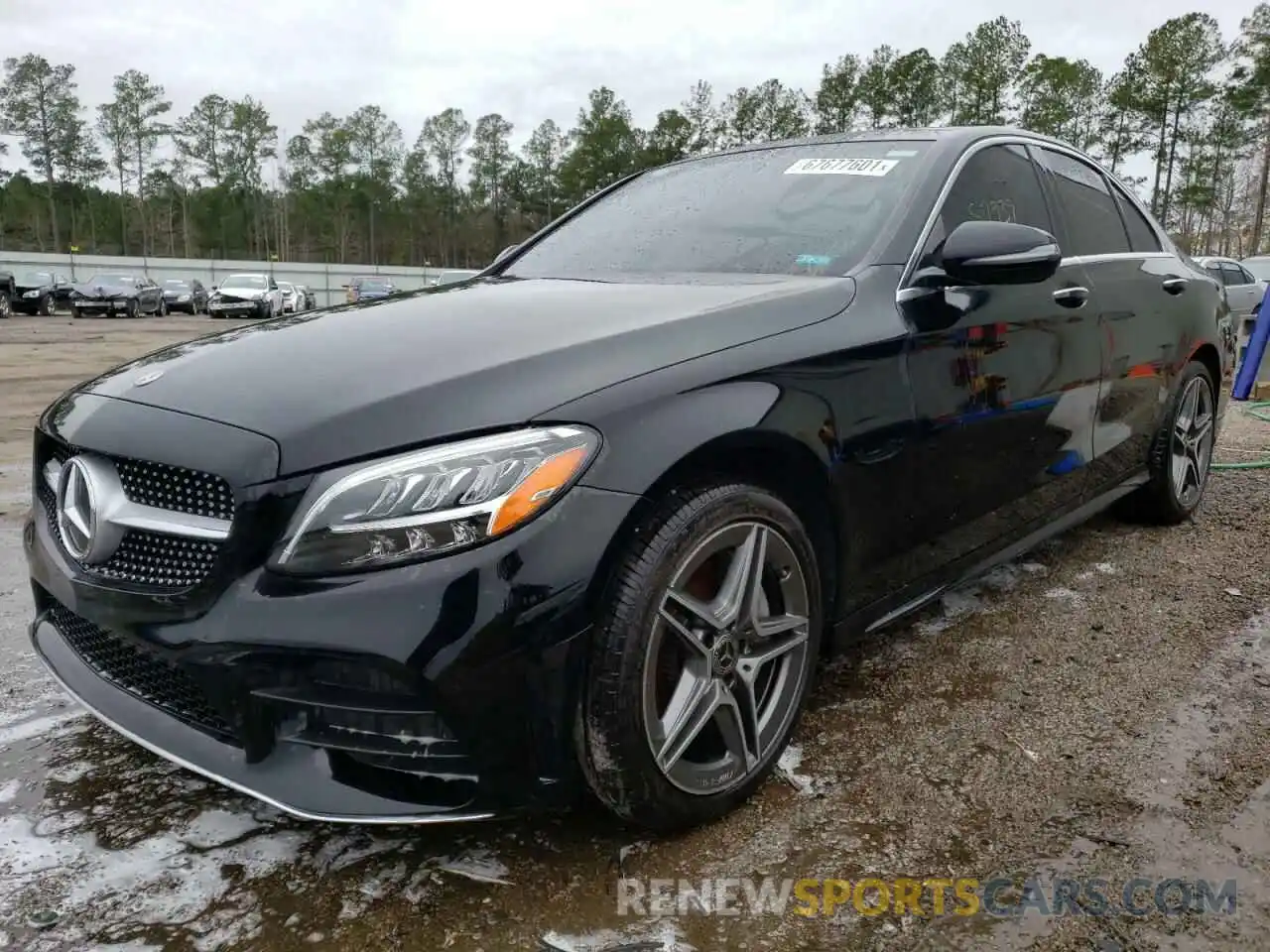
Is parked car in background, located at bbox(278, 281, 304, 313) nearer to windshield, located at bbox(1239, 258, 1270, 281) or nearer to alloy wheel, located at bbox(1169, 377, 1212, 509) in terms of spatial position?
windshield, located at bbox(1239, 258, 1270, 281)

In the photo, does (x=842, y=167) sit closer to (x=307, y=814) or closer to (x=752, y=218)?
(x=752, y=218)

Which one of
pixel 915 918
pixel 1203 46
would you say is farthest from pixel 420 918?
pixel 1203 46

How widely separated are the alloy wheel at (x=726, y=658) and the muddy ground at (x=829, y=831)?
0.16 metres

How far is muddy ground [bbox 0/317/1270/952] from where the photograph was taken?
1664 mm

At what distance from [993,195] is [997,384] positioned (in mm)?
676

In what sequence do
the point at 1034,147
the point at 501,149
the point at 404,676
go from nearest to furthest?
the point at 404,676 < the point at 1034,147 < the point at 501,149

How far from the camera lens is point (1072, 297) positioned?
9.75 feet

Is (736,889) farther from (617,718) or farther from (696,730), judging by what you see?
(617,718)

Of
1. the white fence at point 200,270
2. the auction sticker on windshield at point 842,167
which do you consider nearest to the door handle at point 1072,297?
the auction sticker on windshield at point 842,167

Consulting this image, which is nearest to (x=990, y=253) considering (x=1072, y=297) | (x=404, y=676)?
(x=1072, y=297)

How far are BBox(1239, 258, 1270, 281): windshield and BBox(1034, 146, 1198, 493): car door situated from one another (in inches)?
728

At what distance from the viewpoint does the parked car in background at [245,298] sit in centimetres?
3003

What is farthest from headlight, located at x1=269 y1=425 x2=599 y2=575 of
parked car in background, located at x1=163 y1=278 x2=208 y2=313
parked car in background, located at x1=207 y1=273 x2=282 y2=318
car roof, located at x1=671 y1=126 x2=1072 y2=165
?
parked car in background, located at x1=163 y1=278 x2=208 y2=313

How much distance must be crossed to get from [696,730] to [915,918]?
1.65ft
